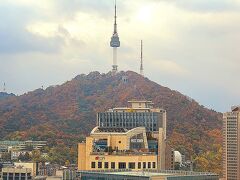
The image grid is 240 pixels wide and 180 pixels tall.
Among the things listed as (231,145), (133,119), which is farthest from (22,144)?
(133,119)

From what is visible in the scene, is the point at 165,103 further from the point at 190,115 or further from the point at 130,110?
the point at 130,110

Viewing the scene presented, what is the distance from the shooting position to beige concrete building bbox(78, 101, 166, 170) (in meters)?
87.4

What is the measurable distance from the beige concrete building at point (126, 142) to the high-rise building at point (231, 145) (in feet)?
128

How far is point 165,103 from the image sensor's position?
649 feet

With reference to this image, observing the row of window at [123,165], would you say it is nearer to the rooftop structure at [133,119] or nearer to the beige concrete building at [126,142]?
the beige concrete building at [126,142]

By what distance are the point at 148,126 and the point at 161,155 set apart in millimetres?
5054

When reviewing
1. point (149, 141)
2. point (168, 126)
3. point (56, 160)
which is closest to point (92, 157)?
point (149, 141)

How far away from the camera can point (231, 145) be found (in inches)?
5482

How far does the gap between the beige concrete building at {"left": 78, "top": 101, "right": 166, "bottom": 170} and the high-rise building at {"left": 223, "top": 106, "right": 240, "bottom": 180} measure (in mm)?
39139

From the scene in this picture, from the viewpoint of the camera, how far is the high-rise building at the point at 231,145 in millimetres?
136375

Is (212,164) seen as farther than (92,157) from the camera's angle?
Yes

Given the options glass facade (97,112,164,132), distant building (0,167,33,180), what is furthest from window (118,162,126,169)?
distant building (0,167,33,180)

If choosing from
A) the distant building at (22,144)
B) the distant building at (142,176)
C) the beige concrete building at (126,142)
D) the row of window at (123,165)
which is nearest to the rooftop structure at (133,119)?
the beige concrete building at (126,142)

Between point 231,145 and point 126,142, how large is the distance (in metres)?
52.9
